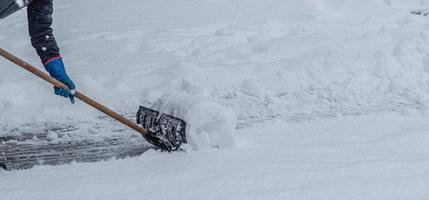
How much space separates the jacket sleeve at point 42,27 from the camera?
3.98 m

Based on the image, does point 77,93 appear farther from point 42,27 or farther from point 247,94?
point 247,94

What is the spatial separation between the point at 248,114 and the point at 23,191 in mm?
2151

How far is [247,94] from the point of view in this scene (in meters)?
5.37

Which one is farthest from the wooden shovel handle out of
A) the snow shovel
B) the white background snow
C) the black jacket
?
the white background snow

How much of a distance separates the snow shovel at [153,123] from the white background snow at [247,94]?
92mm

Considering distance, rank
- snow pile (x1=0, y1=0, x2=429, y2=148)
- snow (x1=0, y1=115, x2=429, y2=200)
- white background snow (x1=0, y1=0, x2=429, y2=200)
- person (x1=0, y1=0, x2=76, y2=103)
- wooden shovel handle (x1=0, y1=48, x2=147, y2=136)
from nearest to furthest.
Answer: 1. snow (x1=0, y1=115, x2=429, y2=200)
2. white background snow (x1=0, y1=0, x2=429, y2=200)
3. person (x1=0, y1=0, x2=76, y2=103)
4. wooden shovel handle (x1=0, y1=48, x2=147, y2=136)
5. snow pile (x1=0, y1=0, x2=429, y2=148)

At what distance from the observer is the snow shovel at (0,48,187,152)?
4074 millimetres

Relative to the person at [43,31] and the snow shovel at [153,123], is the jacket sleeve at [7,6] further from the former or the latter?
the snow shovel at [153,123]

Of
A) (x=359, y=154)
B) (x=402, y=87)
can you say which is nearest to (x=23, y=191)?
(x=359, y=154)

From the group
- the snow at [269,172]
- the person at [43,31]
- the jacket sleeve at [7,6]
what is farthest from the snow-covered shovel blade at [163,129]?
the jacket sleeve at [7,6]

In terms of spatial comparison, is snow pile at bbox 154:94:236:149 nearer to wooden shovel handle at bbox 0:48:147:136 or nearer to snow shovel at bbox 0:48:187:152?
snow shovel at bbox 0:48:187:152

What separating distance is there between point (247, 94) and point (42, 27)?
211 centimetres

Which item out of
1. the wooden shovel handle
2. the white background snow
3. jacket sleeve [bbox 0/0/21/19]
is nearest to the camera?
the white background snow

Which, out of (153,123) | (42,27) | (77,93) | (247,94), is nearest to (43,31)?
(42,27)
